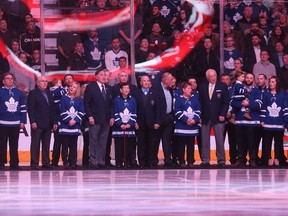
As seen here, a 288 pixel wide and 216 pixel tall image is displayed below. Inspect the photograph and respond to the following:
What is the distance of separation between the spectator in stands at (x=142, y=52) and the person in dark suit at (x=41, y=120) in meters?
2.55

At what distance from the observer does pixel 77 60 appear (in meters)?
20.9

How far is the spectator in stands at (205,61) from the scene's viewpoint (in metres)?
20.9

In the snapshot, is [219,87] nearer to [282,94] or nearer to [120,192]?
[282,94]

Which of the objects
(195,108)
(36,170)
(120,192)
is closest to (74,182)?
(120,192)

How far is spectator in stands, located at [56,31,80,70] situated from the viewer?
20.7 meters

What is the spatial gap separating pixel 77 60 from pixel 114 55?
0.81 meters

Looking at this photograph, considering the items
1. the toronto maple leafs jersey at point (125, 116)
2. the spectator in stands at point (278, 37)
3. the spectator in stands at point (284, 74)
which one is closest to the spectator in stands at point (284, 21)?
the spectator in stands at point (278, 37)

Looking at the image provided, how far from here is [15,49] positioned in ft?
67.7

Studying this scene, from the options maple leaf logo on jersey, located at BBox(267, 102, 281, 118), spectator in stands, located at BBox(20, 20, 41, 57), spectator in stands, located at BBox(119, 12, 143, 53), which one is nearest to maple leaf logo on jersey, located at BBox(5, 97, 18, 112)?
spectator in stands, located at BBox(20, 20, 41, 57)

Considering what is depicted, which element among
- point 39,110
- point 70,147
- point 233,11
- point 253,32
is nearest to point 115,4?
point 233,11

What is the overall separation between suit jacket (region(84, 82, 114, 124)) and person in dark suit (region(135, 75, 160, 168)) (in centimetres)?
58

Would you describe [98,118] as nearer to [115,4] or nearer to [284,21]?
[115,4]

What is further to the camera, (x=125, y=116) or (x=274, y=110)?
(x=274, y=110)

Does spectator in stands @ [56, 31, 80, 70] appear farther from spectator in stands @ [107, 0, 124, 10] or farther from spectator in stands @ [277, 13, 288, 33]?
spectator in stands @ [277, 13, 288, 33]
